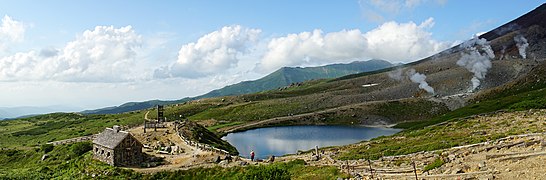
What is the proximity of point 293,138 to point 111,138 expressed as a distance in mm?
58817

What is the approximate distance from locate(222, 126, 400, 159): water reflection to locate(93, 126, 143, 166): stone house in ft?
99.3

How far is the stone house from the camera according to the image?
51.9 m

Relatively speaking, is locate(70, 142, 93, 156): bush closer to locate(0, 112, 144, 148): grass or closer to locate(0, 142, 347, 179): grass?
locate(0, 142, 347, 179): grass

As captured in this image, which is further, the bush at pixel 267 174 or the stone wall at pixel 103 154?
the stone wall at pixel 103 154

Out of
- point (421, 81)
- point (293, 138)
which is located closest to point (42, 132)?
point (293, 138)

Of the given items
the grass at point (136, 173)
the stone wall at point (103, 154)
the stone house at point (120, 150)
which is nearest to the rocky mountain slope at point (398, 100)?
the grass at point (136, 173)

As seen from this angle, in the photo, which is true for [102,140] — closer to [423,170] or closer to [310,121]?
[423,170]

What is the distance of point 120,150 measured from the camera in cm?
5206

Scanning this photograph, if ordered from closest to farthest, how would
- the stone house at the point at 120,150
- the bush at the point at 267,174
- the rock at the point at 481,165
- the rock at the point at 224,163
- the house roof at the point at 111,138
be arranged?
the rock at the point at 481,165 → the bush at the point at 267,174 → the rock at the point at 224,163 → the stone house at the point at 120,150 → the house roof at the point at 111,138

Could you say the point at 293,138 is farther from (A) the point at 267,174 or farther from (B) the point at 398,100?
(A) the point at 267,174

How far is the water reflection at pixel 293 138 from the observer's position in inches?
3506

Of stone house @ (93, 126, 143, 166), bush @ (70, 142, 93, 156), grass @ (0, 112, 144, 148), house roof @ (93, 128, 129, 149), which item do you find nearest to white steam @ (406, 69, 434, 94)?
grass @ (0, 112, 144, 148)

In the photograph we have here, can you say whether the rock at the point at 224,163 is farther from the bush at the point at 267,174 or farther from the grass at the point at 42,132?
the grass at the point at 42,132

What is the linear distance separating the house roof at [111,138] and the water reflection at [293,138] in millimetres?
30004
